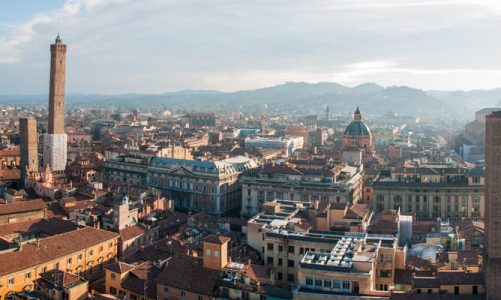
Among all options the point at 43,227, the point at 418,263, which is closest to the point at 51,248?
the point at 43,227

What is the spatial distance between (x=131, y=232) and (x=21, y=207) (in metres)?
13.5

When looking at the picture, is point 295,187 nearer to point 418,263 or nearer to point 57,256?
point 418,263

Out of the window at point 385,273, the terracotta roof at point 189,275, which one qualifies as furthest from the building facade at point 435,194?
the terracotta roof at point 189,275

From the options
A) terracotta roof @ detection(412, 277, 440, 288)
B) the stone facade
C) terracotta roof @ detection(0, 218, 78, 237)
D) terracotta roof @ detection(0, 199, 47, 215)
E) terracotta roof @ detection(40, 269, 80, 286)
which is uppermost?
the stone facade

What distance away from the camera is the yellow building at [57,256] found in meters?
42.4

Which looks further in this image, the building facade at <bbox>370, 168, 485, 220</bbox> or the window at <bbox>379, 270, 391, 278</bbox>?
the building facade at <bbox>370, 168, 485, 220</bbox>

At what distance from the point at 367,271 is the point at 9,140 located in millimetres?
120181

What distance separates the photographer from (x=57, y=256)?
151 ft

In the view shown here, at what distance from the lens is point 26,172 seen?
285ft

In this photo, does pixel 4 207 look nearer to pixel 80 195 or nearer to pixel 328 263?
pixel 80 195

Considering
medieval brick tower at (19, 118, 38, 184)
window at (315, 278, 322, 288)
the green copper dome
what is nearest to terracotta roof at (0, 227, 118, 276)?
window at (315, 278, 322, 288)

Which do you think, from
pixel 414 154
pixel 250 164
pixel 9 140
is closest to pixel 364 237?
pixel 250 164

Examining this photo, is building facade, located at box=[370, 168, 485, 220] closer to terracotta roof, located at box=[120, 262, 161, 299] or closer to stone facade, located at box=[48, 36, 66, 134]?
terracotta roof, located at box=[120, 262, 161, 299]

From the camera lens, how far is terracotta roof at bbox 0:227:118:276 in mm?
43000
